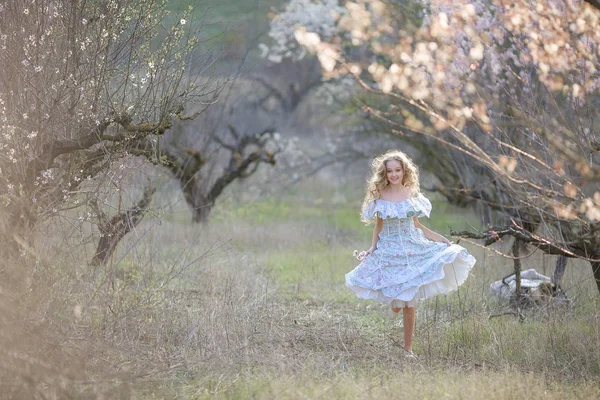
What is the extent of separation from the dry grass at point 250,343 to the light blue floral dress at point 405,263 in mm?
368

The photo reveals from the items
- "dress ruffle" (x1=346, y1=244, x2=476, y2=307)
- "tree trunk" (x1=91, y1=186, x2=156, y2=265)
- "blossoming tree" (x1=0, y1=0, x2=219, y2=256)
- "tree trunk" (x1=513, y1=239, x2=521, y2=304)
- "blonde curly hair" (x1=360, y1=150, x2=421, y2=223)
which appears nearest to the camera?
"blossoming tree" (x1=0, y1=0, x2=219, y2=256)

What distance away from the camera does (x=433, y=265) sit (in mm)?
5969

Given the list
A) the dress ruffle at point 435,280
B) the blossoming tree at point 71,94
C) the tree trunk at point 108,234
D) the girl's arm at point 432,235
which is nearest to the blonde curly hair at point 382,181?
the girl's arm at point 432,235

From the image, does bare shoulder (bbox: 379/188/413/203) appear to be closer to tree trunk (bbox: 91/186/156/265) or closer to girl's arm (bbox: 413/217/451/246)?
girl's arm (bbox: 413/217/451/246)

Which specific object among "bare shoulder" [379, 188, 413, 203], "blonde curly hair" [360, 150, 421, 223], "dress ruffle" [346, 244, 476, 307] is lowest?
"dress ruffle" [346, 244, 476, 307]

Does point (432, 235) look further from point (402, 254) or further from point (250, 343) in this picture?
point (250, 343)

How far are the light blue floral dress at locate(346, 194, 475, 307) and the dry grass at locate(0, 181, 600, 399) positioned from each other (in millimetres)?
368

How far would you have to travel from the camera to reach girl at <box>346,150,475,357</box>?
5957mm

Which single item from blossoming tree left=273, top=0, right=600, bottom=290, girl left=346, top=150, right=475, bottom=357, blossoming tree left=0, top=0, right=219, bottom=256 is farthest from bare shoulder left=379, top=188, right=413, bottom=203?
blossoming tree left=0, top=0, right=219, bottom=256

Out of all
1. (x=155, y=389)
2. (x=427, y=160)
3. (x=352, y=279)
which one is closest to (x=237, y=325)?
(x=352, y=279)

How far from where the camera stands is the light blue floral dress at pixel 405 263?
595cm

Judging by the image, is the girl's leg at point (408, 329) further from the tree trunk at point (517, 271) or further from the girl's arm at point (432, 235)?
the tree trunk at point (517, 271)

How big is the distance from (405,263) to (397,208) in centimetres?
40

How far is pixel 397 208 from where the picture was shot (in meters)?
6.24
